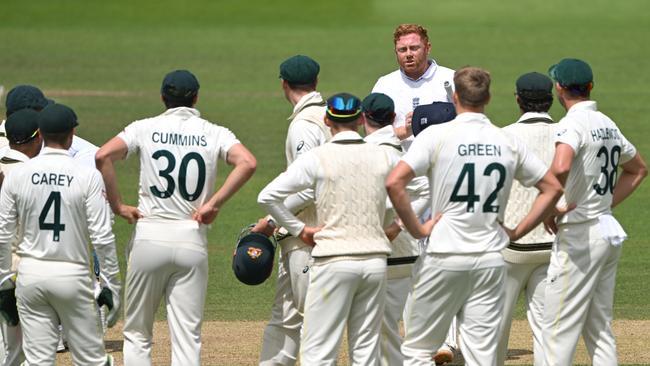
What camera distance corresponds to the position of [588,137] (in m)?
8.79

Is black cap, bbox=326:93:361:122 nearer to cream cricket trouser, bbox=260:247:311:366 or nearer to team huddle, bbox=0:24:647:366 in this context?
team huddle, bbox=0:24:647:366

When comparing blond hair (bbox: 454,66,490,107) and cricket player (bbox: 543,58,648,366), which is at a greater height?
blond hair (bbox: 454,66,490,107)

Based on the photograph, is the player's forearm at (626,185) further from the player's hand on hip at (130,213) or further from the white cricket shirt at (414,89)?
the player's hand on hip at (130,213)

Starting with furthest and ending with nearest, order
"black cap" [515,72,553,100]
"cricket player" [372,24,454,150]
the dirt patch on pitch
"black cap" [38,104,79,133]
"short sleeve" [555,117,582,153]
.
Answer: "cricket player" [372,24,454,150], the dirt patch on pitch, "black cap" [515,72,553,100], "short sleeve" [555,117,582,153], "black cap" [38,104,79,133]

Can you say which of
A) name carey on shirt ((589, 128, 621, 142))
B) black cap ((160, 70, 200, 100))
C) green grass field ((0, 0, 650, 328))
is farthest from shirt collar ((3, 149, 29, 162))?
name carey on shirt ((589, 128, 621, 142))

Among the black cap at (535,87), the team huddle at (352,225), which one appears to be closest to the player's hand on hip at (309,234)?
the team huddle at (352,225)

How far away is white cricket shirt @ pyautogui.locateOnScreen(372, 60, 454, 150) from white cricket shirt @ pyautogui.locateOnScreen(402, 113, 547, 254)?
2.68 meters

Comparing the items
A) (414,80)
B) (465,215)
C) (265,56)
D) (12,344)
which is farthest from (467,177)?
(265,56)

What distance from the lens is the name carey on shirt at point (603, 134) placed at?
882 cm

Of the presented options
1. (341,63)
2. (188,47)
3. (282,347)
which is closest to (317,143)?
(282,347)

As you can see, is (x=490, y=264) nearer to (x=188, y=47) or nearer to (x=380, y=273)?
(x=380, y=273)

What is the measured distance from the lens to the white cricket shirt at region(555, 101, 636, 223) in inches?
346

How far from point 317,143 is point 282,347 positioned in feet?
5.36

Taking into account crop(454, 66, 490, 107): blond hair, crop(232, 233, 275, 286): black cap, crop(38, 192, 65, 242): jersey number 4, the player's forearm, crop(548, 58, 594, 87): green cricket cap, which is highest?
crop(548, 58, 594, 87): green cricket cap
